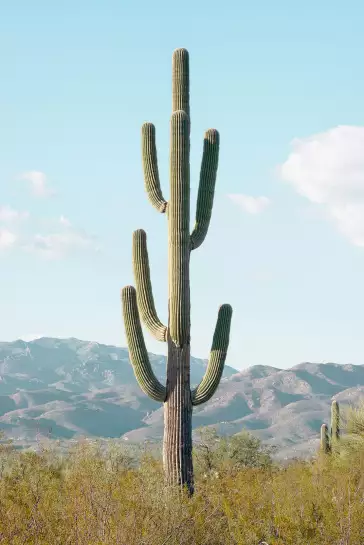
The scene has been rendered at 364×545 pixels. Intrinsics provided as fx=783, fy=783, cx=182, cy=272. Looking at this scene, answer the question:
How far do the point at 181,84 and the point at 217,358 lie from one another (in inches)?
250

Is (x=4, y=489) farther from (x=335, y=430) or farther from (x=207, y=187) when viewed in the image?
(x=335, y=430)

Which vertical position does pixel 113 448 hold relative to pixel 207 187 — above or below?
below

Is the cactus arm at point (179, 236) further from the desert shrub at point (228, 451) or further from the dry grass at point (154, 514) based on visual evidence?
the desert shrub at point (228, 451)

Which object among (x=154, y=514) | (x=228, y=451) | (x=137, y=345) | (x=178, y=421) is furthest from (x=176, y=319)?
(x=228, y=451)

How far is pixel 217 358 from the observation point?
1728 cm

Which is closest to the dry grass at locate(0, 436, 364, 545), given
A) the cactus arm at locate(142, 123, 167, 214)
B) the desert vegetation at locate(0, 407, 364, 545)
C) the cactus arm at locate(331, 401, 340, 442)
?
the desert vegetation at locate(0, 407, 364, 545)

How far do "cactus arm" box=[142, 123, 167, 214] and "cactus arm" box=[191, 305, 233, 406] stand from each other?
2.76m

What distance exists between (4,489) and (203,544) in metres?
3.72

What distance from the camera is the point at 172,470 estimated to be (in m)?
16.3

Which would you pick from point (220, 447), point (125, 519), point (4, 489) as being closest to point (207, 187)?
point (4, 489)

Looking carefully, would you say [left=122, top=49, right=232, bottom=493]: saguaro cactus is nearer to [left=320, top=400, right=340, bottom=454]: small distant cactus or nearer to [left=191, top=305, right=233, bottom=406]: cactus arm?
[left=191, top=305, right=233, bottom=406]: cactus arm

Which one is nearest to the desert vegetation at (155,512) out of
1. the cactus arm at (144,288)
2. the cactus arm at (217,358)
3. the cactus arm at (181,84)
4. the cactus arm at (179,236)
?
the cactus arm at (217,358)

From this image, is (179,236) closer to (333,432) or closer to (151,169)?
(151,169)

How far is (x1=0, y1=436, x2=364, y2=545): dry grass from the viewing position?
10.8m
